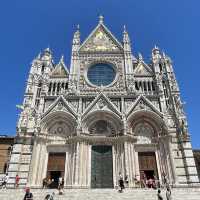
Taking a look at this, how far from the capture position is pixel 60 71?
74.8ft

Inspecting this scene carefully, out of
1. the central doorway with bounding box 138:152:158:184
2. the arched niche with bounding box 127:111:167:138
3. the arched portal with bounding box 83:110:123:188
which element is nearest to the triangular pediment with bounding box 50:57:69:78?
the arched portal with bounding box 83:110:123:188

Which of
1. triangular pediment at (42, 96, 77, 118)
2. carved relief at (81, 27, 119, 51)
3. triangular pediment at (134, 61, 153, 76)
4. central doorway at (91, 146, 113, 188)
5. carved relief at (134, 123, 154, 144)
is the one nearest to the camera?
central doorway at (91, 146, 113, 188)

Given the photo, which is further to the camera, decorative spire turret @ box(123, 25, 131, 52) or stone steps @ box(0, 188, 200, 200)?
decorative spire turret @ box(123, 25, 131, 52)

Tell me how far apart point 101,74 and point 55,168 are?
9.91 m

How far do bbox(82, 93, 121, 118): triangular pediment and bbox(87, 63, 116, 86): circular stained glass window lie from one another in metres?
2.45

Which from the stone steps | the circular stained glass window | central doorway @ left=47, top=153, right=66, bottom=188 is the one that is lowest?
the stone steps

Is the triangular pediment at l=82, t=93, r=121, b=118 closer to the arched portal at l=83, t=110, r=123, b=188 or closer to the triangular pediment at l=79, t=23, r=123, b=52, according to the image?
the arched portal at l=83, t=110, r=123, b=188

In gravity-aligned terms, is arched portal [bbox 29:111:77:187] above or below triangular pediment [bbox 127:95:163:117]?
below

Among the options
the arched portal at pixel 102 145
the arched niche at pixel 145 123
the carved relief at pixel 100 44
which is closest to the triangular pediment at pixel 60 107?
the arched portal at pixel 102 145

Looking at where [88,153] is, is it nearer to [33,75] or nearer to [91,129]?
[91,129]

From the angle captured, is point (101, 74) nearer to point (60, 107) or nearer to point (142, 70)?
point (142, 70)

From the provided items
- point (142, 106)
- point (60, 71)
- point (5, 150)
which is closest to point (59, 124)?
point (60, 71)

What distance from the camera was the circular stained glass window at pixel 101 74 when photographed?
2220 centimetres

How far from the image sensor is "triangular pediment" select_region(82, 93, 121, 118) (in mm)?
19234
